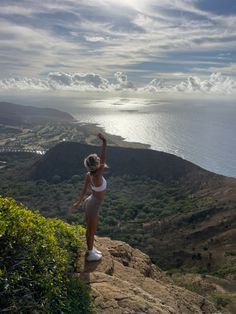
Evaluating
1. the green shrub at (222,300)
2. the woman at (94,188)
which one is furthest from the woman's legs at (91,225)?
the green shrub at (222,300)

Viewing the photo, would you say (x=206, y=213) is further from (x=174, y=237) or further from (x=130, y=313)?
(x=130, y=313)

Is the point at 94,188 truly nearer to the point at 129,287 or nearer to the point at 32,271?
the point at 129,287

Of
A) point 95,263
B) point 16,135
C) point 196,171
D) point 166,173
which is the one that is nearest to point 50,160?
point 166,173

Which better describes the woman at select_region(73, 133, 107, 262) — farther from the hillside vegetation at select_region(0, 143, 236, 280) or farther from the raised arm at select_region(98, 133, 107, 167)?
the hillside vegetation at select_region(0, 143, 236, 280)

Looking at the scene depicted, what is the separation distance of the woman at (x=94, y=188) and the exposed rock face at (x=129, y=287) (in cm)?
42

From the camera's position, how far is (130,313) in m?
7.04

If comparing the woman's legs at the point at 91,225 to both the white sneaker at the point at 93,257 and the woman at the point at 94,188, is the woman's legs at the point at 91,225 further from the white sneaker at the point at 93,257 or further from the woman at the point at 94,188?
the white sneaker at the point at 93,257

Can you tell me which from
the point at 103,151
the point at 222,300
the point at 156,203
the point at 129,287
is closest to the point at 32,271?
the point at 129,287

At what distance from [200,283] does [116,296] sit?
1809cm

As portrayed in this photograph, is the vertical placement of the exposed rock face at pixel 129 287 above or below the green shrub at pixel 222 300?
above

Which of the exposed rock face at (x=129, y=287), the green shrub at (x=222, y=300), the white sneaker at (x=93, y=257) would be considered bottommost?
the green shrub at (x=222, y=300)

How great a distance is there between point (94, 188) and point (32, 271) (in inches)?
110

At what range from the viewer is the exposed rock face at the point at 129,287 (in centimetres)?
734

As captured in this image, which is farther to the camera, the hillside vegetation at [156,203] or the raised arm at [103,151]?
the hillside vegetation at [156,203]
